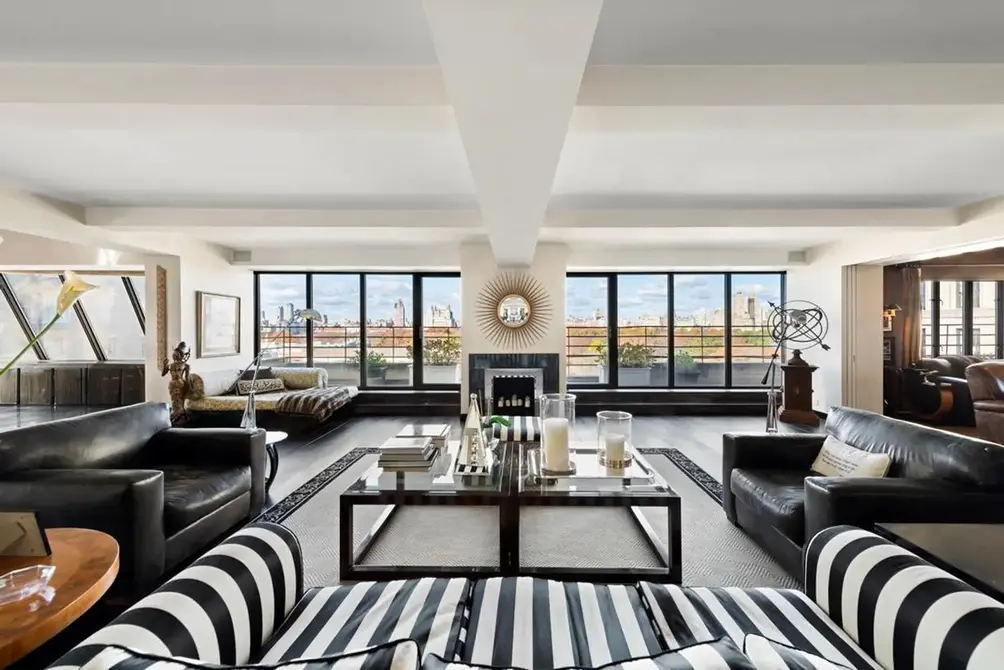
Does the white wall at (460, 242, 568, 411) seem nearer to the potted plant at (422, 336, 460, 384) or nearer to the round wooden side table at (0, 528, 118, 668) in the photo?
the potted plant at (422, 336, 460, 384)

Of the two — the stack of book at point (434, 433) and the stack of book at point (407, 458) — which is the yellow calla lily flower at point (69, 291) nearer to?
the stack of book at point (407, 458)

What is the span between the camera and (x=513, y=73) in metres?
1.49

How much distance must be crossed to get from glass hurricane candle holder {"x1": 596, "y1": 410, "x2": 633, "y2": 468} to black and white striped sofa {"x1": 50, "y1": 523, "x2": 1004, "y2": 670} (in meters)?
1.17

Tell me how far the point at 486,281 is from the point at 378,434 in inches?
97.1

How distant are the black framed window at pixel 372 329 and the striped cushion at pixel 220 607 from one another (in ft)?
19.5

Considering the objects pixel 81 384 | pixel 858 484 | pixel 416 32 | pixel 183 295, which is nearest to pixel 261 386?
pixel 183 295

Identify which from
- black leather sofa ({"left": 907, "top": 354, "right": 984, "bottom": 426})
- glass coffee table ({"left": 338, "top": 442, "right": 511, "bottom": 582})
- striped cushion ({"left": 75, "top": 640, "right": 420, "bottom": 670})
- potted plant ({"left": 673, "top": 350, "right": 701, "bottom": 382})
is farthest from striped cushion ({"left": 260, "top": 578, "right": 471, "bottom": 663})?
black leather sofa ({"left": 907, "top": 354, "right": 984, "bottom": 426})

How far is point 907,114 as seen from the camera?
7.20 feet

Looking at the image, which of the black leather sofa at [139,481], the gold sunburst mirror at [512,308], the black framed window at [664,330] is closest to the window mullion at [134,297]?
the gold sunburst mirror at [512,308]

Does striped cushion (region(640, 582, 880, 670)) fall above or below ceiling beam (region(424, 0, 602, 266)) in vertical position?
below

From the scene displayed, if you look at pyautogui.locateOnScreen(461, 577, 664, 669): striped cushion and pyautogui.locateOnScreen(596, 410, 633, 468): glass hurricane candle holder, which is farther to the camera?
pyautogui.locateOnScreen(596, 410, 633, 468): glass hurricane candle holder

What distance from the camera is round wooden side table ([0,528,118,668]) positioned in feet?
3.43

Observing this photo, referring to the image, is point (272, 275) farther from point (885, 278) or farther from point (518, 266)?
point (885, 278)

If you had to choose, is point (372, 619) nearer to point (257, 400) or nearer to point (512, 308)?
point (257, 400)
